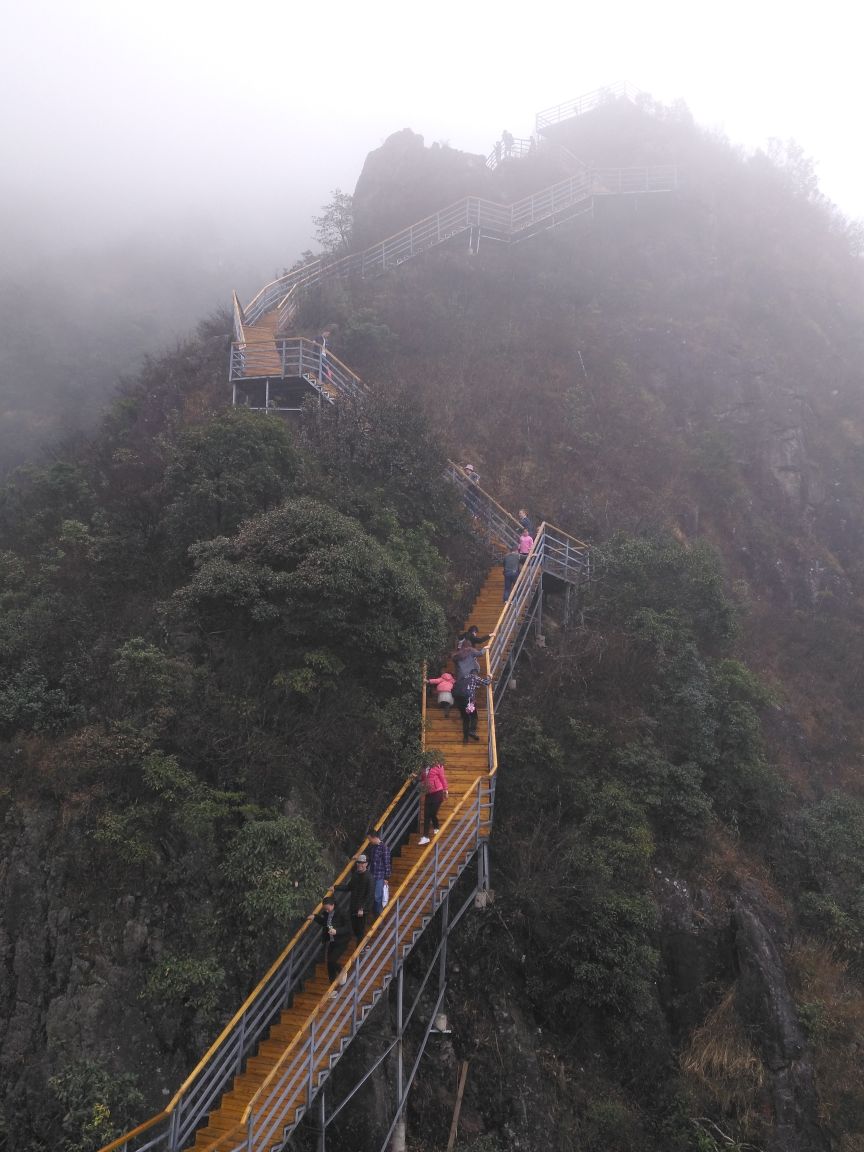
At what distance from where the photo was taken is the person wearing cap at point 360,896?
880cm

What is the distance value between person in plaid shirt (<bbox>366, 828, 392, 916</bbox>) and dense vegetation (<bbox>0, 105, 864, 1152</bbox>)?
67 cm

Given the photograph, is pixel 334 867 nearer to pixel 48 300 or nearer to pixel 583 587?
pixel 583 587

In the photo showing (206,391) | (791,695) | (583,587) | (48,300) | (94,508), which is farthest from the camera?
(48,300)

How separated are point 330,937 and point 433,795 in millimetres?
2323

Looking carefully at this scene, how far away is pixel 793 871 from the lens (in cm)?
1173

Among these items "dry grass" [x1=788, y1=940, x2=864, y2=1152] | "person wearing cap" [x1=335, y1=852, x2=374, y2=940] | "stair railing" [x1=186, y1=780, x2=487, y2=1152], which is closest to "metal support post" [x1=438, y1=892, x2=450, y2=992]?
"stair railing" [x1=186, y1=780, x2=487, y2=1152]

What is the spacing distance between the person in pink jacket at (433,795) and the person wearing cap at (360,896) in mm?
1344

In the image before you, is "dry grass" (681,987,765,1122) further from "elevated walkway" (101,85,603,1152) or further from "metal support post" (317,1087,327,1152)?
"metal support post" (317,1087,327,1152)

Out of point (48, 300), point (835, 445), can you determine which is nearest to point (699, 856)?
point (835, 445)

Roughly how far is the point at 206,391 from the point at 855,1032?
58.4 feet

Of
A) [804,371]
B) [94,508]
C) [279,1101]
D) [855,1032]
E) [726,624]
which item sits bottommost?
[855,1032]

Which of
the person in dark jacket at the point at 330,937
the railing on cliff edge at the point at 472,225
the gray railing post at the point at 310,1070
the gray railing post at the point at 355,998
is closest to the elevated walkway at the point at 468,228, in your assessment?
the railing on cliff edge at the point at 472,225

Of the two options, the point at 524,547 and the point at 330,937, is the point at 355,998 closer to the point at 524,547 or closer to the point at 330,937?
the point at 330,937

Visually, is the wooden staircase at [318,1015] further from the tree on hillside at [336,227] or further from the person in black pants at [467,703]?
the tree on hillside at [336,227]
